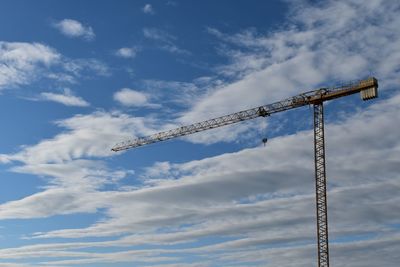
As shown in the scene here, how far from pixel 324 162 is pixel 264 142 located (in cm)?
2380

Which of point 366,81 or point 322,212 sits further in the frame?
point 322,212

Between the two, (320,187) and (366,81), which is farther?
(320,187)

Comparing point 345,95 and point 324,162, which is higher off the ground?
point 345,95

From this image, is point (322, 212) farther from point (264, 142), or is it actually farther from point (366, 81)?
point (366, 81)

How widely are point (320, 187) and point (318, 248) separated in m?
20.0

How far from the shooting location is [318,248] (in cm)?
19250

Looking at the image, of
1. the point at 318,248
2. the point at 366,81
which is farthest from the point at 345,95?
the point at 318,248

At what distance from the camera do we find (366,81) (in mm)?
178250

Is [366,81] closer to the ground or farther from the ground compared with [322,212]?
farther from the ground

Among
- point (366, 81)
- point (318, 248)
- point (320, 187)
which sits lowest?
point (318, 248)

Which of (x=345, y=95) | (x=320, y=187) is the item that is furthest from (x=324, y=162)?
(x=345, y=95)

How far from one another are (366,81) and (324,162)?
110 feet

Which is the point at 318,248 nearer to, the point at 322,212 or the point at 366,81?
the point at 322,212

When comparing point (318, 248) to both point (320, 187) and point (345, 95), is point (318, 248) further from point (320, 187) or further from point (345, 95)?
point (345, 95)
